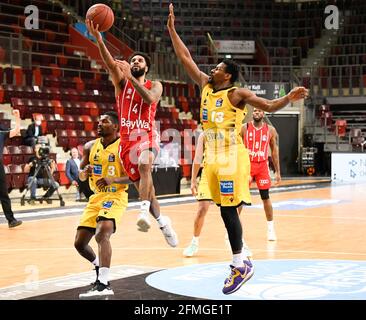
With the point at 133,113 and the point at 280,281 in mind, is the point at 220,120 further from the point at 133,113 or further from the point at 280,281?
the point at 280,281

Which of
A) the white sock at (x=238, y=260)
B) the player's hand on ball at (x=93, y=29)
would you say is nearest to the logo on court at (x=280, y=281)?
the white sock at (x=238, y=260)

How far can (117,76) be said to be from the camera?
6.66 meters

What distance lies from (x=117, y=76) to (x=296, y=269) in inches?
102

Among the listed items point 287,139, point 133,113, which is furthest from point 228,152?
point 287,139

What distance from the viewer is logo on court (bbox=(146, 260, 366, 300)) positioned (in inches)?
228

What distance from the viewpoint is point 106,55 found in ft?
21.0

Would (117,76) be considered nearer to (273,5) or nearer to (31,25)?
(31,25)

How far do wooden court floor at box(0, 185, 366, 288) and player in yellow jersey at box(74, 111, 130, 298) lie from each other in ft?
3.35

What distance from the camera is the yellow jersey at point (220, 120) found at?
5.85 m

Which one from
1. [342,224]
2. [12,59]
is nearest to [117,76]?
[342,224]

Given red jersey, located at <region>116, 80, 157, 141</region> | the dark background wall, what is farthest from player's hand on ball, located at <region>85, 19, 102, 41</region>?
the dark background wall

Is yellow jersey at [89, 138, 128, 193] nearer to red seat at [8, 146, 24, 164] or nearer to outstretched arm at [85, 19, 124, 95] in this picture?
outstretched arm at [85, 19, 124, 95]

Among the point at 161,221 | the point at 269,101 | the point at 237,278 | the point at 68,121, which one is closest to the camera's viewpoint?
the point at 269,101

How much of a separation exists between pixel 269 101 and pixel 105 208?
164 cm
